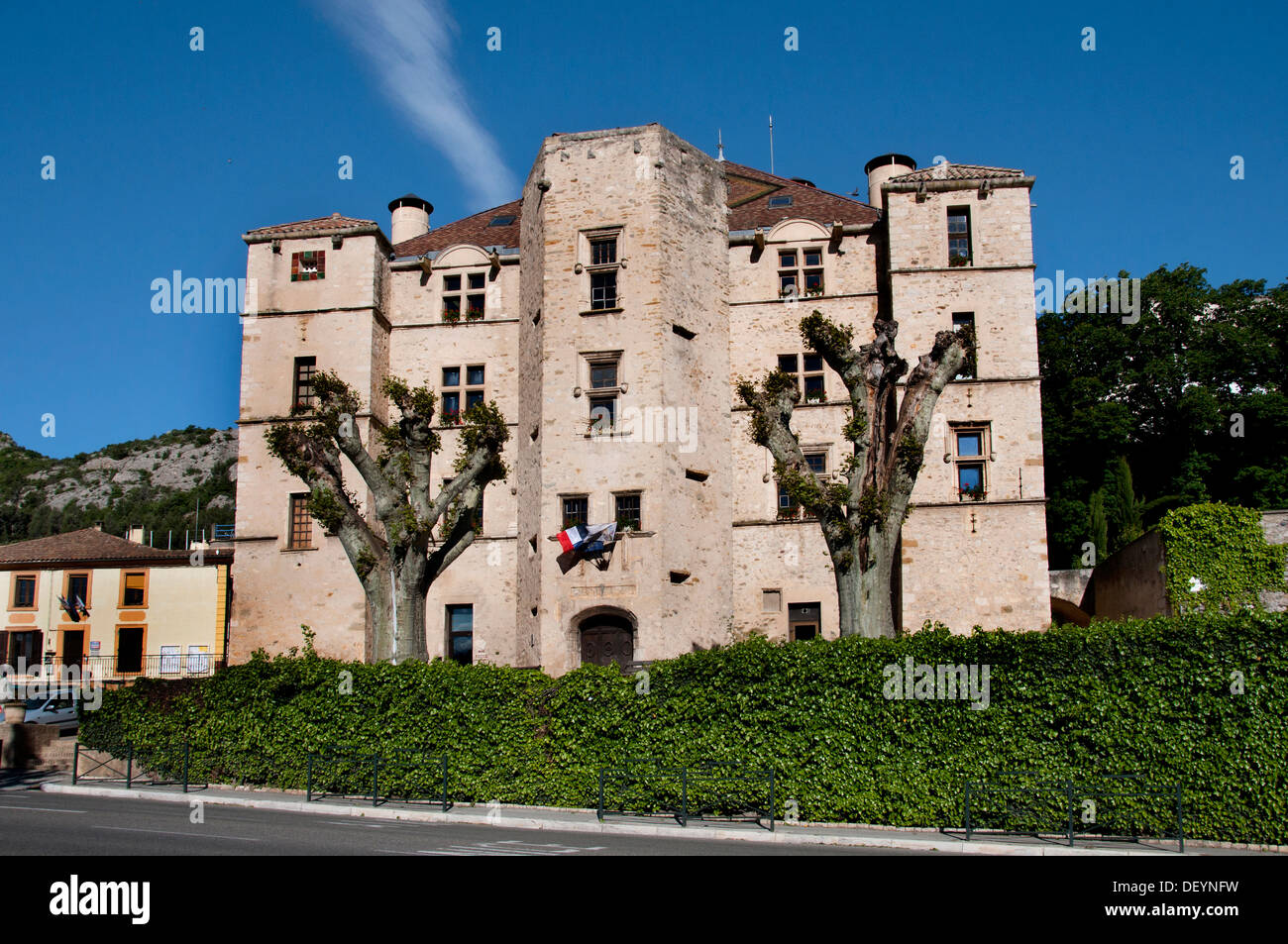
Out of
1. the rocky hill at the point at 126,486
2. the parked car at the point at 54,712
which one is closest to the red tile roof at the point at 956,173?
the parked car at the point at 54,712

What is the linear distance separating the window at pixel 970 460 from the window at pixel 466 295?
46.7ft

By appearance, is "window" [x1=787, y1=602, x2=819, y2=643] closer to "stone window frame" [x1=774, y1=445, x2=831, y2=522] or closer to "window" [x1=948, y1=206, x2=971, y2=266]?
"stone window frame" [x1=774, y1=445, x2=831, y2=522]

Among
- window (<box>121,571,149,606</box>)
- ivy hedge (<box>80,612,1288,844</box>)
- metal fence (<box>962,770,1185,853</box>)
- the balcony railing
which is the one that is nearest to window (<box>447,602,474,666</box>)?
ivy hedge (<box>80,612,1288,844</box>)

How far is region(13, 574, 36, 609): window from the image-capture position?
44.5m

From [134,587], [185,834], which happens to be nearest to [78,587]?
[134,587]

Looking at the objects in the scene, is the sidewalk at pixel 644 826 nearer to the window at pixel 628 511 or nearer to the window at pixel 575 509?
the window at pixel 628 511

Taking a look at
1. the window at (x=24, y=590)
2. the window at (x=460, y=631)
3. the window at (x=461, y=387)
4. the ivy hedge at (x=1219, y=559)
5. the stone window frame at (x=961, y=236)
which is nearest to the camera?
the ivy hedge at (x=1219, y=559)

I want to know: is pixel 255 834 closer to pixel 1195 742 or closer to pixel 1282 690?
pixel 1195 742

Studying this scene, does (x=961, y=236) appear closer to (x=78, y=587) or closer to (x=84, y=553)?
(x=84, y=553)

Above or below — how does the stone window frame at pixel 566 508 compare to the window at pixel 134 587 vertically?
above

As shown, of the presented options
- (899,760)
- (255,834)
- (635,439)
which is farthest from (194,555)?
(899,760)

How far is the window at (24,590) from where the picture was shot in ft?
146

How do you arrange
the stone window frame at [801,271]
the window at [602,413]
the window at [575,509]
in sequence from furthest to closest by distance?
the stone window frame at [801,271], the window at [602,413], the window at [575,509]
